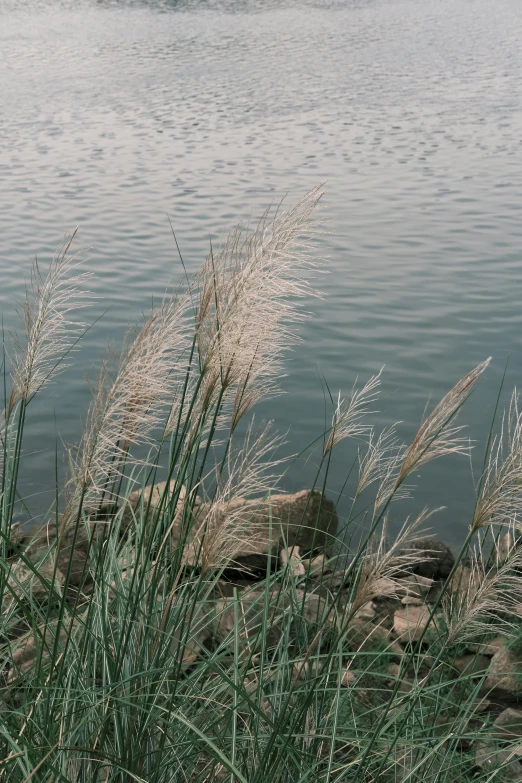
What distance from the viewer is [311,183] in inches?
569

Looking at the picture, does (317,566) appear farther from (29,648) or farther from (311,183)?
(311,183)

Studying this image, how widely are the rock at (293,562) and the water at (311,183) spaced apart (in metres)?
1.05

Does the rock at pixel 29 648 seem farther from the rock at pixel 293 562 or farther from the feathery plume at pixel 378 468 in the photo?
the feathery plume at pixel 378 468

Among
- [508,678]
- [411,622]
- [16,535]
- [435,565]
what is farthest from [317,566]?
[16,535]

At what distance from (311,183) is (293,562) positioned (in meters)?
12.1

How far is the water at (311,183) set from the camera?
8.58 meters

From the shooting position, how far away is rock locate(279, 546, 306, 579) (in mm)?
2929

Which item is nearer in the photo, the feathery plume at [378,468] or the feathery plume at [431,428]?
the feathery plume at [431,428]

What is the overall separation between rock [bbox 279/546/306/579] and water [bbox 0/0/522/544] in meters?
1.05

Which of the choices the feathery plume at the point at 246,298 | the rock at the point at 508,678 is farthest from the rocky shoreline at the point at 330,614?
the feathery plume at the point at 246,298

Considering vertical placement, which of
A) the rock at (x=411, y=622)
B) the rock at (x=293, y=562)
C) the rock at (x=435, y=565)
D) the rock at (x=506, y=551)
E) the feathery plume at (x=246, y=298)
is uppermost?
the feathery plume at (x=246, y=298)

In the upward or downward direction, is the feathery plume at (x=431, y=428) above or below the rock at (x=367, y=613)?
above

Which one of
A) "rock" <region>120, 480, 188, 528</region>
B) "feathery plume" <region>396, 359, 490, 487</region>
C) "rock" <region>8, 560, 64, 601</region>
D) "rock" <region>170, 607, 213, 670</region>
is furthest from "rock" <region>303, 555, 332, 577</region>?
"rock" <region>8, 560, 64, 601</region>

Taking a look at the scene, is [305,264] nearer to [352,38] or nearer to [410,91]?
[410,91]
